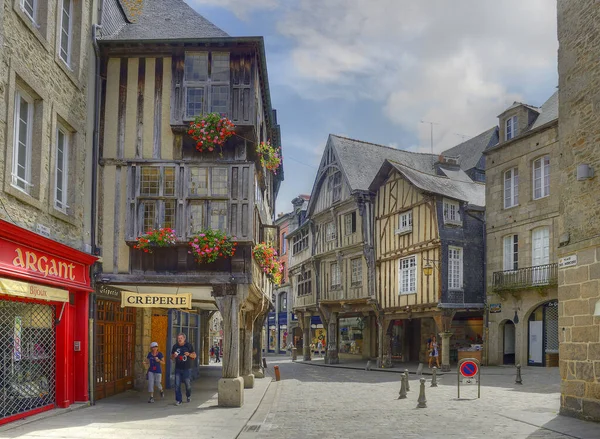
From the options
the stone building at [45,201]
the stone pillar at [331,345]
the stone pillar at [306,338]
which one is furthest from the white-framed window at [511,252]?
the stone building at [45,201]

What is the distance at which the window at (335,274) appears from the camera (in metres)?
33.1

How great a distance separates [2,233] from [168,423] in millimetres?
3942

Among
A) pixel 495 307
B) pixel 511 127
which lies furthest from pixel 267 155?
pixel 511 127

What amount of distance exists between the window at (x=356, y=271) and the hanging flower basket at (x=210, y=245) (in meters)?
18.7

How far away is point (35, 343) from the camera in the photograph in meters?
10.9

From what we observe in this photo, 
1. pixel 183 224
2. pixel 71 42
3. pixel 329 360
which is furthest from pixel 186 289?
pixel 329 360

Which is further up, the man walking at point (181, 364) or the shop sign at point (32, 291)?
the shop sign at point (32, 291)

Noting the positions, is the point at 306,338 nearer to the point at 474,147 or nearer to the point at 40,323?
the point at 474,147

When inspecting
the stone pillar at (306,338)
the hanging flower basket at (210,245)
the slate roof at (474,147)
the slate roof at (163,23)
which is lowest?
the stone pillar at (306,338)

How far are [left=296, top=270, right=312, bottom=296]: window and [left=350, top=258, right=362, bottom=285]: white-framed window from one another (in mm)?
5364

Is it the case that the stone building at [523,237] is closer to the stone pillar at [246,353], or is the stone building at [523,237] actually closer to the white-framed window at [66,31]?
the stone pillar at [246,353]

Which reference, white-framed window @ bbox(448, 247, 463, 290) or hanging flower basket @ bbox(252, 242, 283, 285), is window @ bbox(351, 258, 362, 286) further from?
hanging flower basket @ bbox(252, 242, 283, 285)

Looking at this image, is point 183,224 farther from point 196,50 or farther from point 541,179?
point 541,179

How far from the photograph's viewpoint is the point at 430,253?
89.0ft
